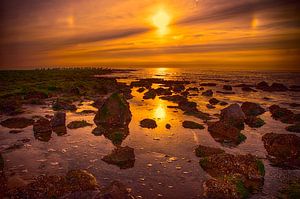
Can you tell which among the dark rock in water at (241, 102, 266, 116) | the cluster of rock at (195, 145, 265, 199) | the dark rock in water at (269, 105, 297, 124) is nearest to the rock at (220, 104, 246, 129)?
the dark rock in water at (269, 105, 297, 124)

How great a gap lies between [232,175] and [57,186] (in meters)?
7.22

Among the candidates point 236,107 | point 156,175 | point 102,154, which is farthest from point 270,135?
point 102,154

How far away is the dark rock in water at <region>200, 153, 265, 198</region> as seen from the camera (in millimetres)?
10711

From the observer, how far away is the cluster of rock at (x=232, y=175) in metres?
10.5

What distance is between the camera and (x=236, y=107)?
24469 mm

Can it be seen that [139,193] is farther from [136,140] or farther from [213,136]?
[213,136]

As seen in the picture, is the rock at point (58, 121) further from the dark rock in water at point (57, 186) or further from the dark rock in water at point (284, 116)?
the dark rock in water at point (284, 116)

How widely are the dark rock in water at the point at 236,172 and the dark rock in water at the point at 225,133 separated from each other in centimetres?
494

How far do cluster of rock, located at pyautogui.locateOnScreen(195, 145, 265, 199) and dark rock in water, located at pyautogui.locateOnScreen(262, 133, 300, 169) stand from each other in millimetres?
2497

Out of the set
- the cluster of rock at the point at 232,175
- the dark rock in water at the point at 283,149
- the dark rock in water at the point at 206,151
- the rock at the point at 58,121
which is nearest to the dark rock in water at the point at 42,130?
the rock at the point at 58,121

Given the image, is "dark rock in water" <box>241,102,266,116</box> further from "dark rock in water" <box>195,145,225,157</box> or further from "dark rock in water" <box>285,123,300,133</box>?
"dark rock in water" <box>195,145,225,157</box>

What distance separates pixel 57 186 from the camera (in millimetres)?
10391

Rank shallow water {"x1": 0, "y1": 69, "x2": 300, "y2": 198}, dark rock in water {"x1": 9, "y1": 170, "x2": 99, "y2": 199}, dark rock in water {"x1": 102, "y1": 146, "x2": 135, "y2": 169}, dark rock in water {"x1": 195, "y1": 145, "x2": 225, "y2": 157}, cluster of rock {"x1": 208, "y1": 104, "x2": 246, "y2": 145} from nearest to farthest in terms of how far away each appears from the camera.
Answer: dark rock in water {"x1": 9, "y1": 170, "x2": 99, "y2": 199} → shallow water {"x1": 0, "y1": 69, "x2": 300, "y2": 198} → dark rock in water {"x1": 102, "y1": 146, "x2": 135, "y2": 169} → dark rock in water {"x1": 195, "y1": 145, "x2": 225, "y2": 157} → cluster of rock {"x1": 208, "y1": 104, "x2": 246, "y2": 145}

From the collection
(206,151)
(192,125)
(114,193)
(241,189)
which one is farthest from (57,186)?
(192,125)
